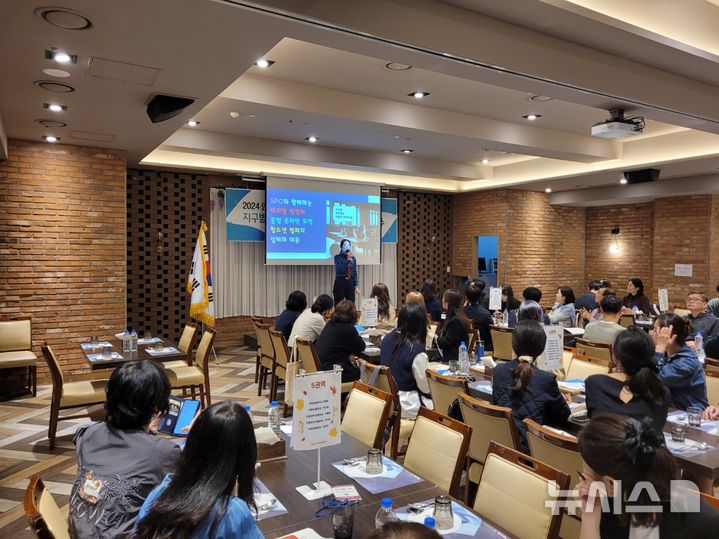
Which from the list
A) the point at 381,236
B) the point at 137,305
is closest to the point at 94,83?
the point at 137,305

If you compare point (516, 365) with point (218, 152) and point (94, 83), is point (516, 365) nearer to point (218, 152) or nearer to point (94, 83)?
point (94, 83)

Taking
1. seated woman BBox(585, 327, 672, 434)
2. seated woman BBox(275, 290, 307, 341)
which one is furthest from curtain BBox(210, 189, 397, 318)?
seated woman BBox(585, 327, 672, 434)

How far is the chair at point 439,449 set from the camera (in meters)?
2.33

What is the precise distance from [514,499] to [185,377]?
4.03 metres

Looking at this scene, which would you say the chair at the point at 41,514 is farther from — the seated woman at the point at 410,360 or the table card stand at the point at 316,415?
the seated woman at the point at 410,360

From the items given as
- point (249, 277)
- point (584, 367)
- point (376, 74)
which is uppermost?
point (376, 74)

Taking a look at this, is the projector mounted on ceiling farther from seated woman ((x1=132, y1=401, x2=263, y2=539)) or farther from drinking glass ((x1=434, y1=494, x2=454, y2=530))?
seated woman ((x1=132, y1=401, x2=263, y2=539))

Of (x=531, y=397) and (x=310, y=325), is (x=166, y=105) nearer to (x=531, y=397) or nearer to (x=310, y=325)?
(x=310, y=325)

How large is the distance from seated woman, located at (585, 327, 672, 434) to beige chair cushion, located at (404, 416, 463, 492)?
82cm

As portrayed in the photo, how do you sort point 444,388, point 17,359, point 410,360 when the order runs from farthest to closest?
point 17,359 → point 410,360 → point 444,388

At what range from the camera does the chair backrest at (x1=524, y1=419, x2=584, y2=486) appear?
7.48 ft

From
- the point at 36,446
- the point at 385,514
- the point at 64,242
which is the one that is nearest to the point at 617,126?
the point at 385,514

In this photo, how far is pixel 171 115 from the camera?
4.41m

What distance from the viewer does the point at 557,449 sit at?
2352 mm
